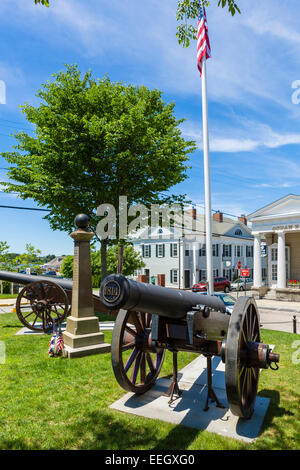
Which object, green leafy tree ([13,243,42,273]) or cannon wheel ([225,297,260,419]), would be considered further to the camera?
green leafy tree ([13,243,42,273])

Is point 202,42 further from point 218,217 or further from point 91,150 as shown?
point 218,217

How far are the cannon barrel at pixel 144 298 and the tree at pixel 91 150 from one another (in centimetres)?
1083

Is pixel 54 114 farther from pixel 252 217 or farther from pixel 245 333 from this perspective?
→ pixel 252 217

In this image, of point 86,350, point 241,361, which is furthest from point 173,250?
point 241,361

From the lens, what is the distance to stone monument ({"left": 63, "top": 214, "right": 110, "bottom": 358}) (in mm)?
8430

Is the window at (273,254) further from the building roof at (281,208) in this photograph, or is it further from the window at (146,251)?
the window at (146,251)

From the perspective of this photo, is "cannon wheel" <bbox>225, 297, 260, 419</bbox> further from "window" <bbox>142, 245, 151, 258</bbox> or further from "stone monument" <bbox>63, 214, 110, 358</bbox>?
"window" <bbox>142, 245, 151, 258</bbox>

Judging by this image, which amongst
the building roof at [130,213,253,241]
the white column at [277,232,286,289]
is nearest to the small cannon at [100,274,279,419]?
the white column at [277,232,286,289]

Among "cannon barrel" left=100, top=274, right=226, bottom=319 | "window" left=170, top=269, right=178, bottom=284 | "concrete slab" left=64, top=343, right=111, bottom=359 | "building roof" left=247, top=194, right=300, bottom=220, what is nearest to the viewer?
"cannon barrel" left=100, top=274, right=226, bottom=319

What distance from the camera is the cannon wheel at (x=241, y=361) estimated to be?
13.0 feet

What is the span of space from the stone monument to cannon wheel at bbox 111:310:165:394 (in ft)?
9.47

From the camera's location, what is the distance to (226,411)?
513 cm

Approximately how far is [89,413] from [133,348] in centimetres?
121

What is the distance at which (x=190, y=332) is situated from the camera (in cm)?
460
